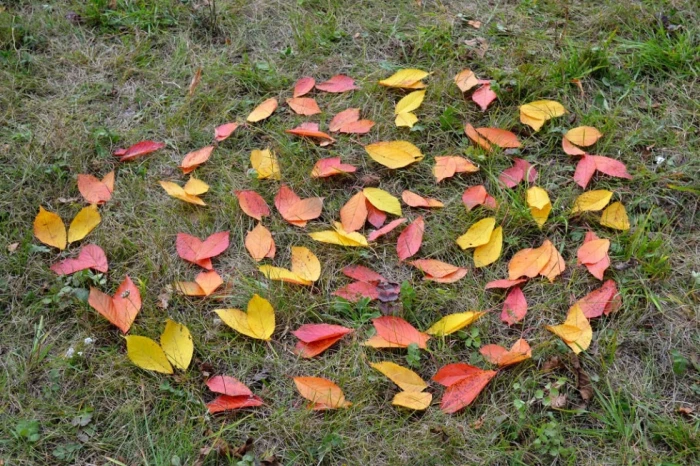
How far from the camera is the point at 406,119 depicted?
2498mm

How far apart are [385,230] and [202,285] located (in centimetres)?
59

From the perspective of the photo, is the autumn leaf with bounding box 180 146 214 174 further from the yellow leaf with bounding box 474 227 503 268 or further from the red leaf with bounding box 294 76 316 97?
the yellow leaf with bounding box 474 227 503 268

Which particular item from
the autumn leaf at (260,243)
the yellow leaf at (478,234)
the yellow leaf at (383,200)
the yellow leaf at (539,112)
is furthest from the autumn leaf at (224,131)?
the yellow leaf at (539,112)

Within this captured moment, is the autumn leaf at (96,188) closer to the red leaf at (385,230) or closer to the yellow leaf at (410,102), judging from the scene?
the red leaf at (385,230)

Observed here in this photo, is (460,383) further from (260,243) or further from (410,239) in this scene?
(260,243)

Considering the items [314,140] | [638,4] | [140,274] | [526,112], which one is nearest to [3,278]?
[140,274]

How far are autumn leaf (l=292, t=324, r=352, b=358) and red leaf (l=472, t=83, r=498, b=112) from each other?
1.06 meters

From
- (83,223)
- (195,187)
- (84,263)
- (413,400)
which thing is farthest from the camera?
(195,187)

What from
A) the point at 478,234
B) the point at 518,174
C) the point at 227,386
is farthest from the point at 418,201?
the point at 227,386

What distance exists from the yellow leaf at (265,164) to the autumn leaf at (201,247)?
275 mm

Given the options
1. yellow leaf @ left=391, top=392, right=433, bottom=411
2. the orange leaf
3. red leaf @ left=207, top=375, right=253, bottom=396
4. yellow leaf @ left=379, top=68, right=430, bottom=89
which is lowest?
red leaf @ left=207, top=375, right=253, bottom=396

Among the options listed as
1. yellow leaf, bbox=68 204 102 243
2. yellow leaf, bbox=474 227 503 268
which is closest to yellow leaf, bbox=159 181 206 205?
yellow leaf, bbox=68 204 102 243

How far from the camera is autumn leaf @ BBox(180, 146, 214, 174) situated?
2387mm

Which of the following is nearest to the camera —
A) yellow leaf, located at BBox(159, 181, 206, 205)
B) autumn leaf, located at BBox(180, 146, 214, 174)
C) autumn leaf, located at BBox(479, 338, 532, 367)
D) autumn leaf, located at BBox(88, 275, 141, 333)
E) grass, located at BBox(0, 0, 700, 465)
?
grass, located at BBox(0, 0, 700, 465)
